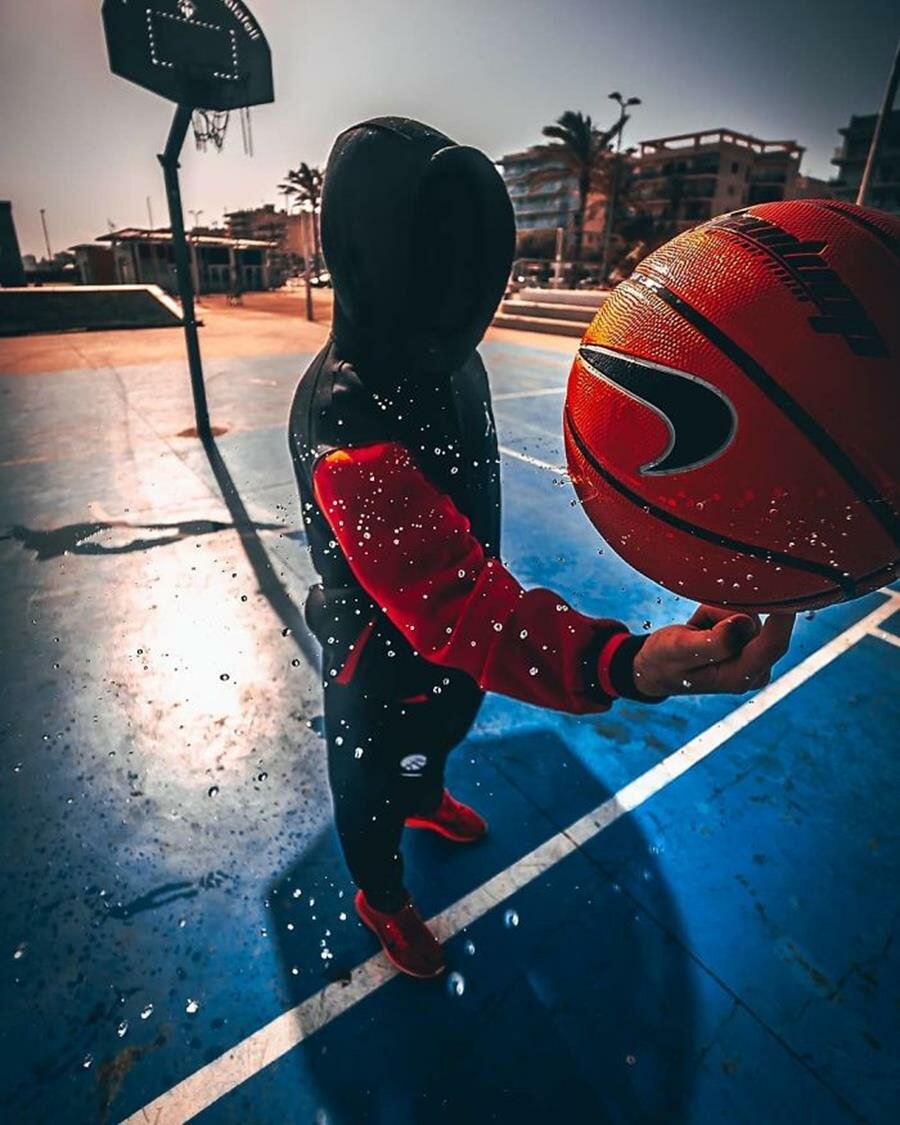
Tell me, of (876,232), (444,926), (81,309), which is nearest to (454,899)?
(444,926)

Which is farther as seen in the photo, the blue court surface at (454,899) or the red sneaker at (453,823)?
the red sneaker at (453,823)

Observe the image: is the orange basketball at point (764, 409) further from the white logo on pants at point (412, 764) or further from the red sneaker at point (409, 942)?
the red sneaker at point (409, 942)

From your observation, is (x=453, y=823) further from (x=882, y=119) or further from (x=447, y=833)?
(x=882, y=119)

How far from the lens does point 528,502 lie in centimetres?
612

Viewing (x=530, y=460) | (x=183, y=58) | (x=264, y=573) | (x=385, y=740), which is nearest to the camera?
(x=385, y=740)

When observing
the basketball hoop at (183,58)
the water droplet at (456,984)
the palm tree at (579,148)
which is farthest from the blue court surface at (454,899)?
the palm tree at (579,148)

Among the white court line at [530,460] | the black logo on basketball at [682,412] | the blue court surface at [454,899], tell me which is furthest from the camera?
the white court line at [530,460]

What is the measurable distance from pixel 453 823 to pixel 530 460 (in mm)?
5410

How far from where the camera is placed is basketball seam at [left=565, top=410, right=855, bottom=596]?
3.82ft

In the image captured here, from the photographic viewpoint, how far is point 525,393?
10.7 m

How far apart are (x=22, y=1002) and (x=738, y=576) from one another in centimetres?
249

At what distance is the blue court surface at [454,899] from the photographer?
5.95ft

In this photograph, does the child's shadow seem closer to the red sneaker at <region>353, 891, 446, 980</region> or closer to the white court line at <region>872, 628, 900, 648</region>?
the red sneaker at <region>353, 891, 446, 980</region>

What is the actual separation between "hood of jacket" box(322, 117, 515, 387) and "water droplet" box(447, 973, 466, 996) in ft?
6.29
